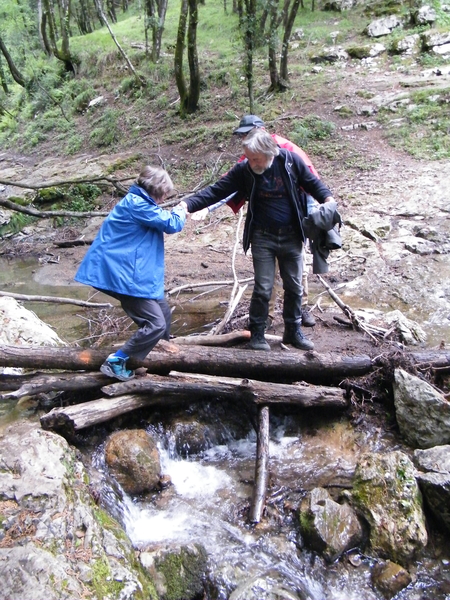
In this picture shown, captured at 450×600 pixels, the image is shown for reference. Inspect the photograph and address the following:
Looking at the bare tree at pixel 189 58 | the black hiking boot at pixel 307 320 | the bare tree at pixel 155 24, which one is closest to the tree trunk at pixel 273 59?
the bare tree at pixel 189 58

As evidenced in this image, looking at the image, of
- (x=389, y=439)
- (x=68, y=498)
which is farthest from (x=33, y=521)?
(x=389, y=439)

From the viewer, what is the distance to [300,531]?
391cm

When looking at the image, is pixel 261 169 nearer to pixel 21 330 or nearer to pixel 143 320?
pixel 143 320

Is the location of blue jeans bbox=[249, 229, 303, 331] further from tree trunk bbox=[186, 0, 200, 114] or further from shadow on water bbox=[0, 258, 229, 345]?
tree trunk bbox=[186, 0, 200, 114]

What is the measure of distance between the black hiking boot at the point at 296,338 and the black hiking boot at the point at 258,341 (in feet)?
1.04

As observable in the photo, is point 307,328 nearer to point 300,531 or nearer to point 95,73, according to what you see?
point 300,531

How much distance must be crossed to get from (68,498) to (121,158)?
48.3ft

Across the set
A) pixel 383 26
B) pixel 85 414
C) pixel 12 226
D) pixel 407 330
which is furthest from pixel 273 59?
pixel 85 414

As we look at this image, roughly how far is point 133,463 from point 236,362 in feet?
4.61

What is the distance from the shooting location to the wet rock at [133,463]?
438 cm

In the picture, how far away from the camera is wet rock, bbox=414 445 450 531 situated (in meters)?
3.80

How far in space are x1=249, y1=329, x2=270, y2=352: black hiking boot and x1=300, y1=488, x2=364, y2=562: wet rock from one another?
1.68m

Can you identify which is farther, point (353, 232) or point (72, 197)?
point (72, 197)

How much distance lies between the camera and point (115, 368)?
464 centimetres
